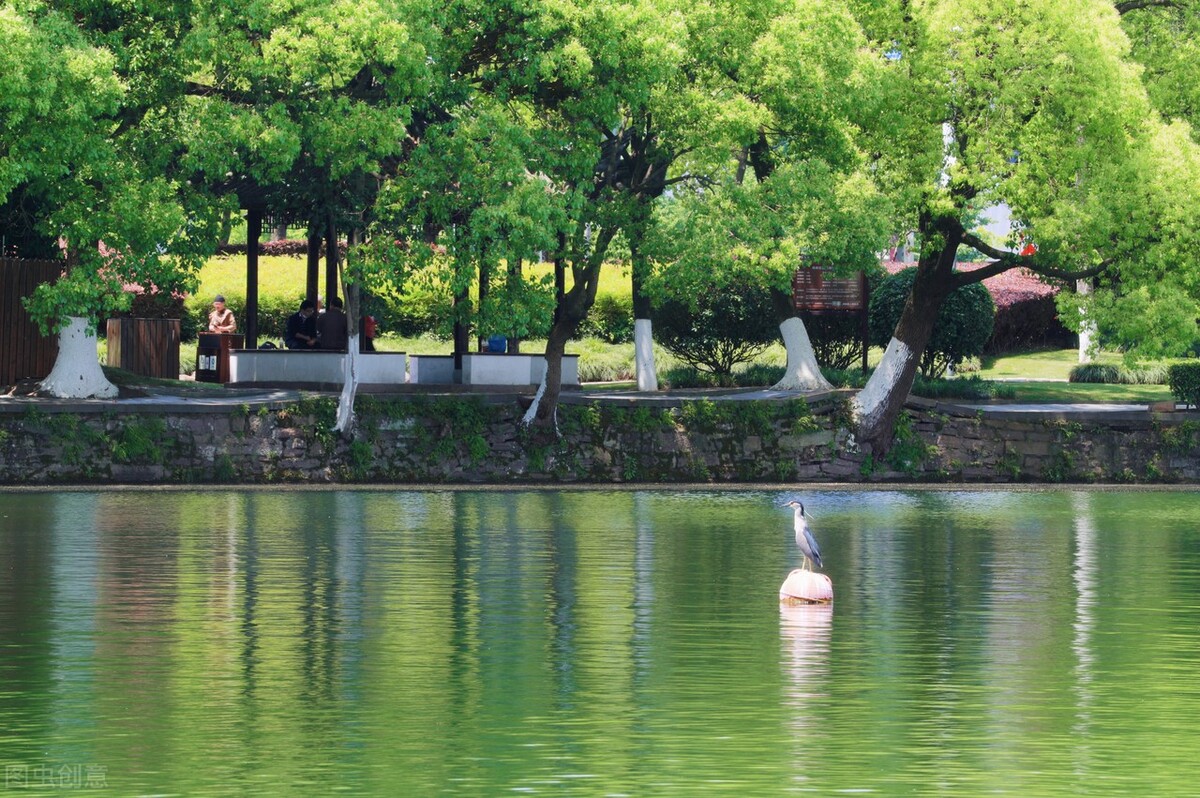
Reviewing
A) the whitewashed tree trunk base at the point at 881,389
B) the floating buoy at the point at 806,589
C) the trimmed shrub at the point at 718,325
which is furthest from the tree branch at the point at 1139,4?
the floating buoy at the point at 806,589

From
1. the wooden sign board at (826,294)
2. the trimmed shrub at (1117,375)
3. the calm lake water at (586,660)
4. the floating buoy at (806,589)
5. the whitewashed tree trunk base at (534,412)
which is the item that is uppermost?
the wooden sign board at (826,294)

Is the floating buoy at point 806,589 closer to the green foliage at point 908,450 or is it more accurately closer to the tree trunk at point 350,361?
the tree trunk at point 350,361

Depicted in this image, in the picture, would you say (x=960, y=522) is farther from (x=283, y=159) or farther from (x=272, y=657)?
(x=272, y=657)

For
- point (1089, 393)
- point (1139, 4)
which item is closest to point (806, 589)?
point (1139, 4)

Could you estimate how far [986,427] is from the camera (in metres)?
37.5

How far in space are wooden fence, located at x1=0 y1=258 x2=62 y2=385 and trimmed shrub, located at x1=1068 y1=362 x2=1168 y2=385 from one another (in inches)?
940

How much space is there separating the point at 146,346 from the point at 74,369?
21.6ft

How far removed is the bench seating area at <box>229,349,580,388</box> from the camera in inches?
1516

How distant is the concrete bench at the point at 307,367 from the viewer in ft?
125

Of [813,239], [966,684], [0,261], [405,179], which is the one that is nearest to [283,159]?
[405,179]

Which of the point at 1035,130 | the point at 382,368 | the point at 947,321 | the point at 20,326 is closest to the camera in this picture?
the point at 1035,130

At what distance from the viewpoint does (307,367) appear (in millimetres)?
38969

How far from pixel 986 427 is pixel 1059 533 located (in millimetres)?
11216

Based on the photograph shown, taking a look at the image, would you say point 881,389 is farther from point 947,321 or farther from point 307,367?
point 307,367
